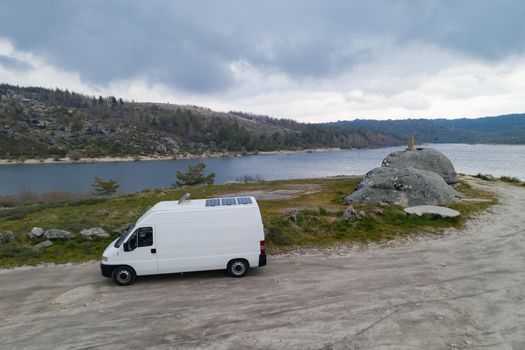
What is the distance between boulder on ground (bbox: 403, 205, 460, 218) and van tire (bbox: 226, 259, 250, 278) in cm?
1195

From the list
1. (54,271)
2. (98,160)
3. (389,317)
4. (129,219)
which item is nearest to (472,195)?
(389,317)

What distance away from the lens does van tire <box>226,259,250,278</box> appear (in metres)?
12.4

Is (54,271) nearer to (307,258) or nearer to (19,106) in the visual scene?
(307,258)

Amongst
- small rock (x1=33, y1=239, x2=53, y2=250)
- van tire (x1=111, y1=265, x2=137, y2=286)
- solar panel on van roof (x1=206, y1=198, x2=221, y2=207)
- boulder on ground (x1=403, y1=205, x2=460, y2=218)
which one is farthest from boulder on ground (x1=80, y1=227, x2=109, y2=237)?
boulder on ground (x1=403, y1=205, x2=460, y2=218)

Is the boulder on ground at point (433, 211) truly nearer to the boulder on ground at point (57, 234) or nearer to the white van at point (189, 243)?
the white van at point (189, 243)

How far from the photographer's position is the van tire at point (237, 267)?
12.4 meters

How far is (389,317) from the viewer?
9.18m

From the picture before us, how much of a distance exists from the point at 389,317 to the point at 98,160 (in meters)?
131

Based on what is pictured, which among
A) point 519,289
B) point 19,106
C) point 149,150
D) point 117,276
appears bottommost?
point 519,289

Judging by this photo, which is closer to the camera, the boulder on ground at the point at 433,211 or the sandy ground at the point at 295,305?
the sandy ground at the point at 295,305

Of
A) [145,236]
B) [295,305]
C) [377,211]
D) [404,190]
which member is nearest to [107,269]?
[145,236]

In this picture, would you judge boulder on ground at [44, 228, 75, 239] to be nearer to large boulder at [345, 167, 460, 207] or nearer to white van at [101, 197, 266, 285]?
white van at [101, 197, 266, 285]

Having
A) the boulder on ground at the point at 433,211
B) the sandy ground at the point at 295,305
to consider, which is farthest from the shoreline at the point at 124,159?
the boulder on ground at the point at 433,211

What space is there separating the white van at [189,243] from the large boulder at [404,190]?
1354 cm
